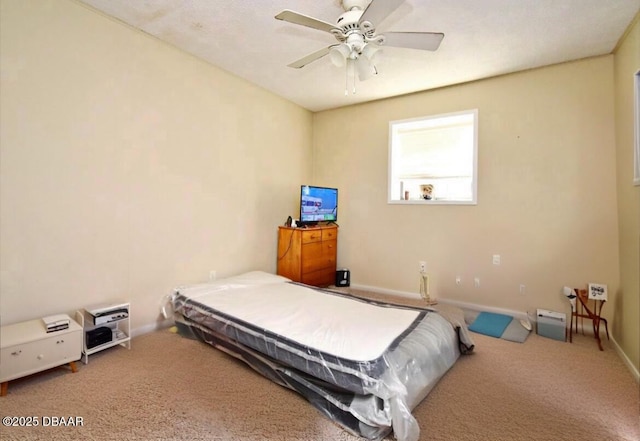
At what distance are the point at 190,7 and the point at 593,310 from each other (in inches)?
180

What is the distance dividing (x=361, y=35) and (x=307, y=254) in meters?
2.67

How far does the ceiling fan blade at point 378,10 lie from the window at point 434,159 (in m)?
2.22

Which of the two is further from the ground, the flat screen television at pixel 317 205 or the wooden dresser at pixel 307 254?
the flat screen television at pixel 317 205

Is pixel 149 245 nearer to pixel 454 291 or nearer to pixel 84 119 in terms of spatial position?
pixel 84 119

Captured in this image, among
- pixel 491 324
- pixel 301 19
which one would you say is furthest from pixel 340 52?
pixel 491 324

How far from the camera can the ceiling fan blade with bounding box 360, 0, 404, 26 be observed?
67.7 inches

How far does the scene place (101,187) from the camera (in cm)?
249

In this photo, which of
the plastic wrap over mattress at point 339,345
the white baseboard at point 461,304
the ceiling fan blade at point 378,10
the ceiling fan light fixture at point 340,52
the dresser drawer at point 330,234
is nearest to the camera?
the plastic wrap over mattress at point 339,345

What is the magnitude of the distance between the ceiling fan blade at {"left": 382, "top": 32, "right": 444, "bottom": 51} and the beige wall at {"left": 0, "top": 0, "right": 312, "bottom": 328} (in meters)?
2.11

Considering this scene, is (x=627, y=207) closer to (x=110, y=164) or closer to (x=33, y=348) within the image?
(x=110, y=164)

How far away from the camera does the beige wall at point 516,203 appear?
293cm

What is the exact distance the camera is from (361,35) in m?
2.10

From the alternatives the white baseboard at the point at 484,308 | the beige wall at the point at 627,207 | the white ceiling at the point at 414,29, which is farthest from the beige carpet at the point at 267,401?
the white ceiling at the point at 414,29

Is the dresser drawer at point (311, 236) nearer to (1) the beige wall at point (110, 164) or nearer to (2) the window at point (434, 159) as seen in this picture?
(1) the beige wall at point (110, 164)
